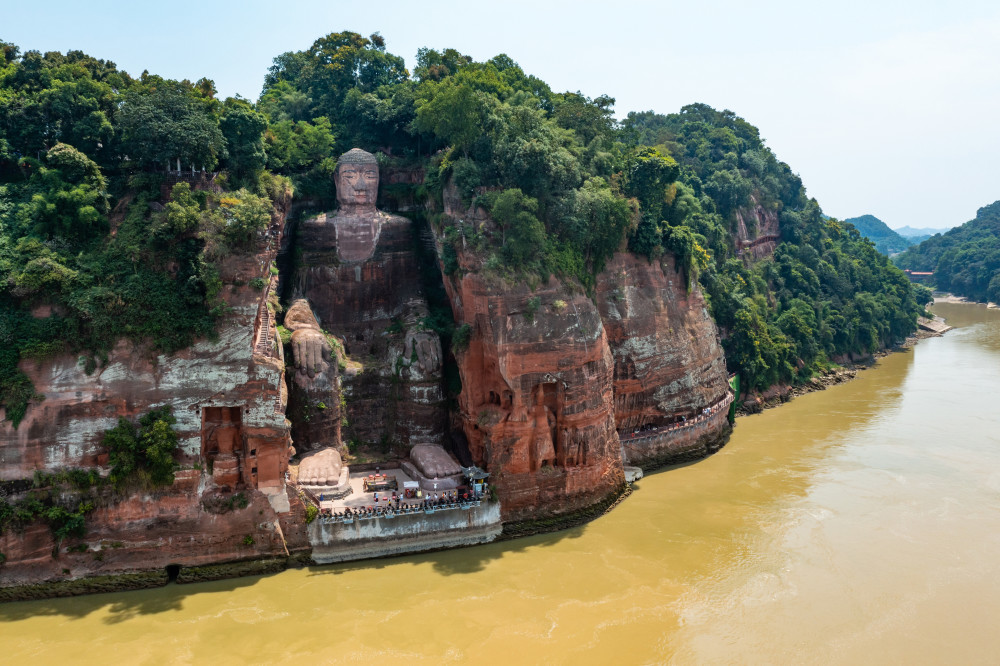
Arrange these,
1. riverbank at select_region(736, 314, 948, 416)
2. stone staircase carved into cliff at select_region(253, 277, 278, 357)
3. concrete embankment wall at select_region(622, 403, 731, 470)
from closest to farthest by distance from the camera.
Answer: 1. stone staircase carved into cliff at select_region(253, 277, 278, 357)
2. concrete embankment wall at select_region(622, 403, 731, 470)
3. riverbank at select_region(736, 314, 948, 416)

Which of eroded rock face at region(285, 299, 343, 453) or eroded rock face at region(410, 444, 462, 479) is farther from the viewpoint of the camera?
eroded rock face at region(285, 299, 343, 453)

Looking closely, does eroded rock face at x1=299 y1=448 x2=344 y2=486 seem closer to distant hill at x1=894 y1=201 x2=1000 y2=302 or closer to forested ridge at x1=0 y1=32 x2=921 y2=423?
forested ridge at x1=0 y1=32 x2=921 y2=423

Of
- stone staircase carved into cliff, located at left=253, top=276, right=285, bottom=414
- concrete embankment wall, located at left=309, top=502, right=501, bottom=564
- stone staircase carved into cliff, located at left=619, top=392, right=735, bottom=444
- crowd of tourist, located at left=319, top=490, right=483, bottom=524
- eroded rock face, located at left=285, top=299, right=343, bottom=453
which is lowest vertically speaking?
A: concrete embankment wall, located at left=309, top=502, right=501, bottom=564

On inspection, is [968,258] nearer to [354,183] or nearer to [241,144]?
[354,183]

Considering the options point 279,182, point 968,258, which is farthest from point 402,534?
point 968,258

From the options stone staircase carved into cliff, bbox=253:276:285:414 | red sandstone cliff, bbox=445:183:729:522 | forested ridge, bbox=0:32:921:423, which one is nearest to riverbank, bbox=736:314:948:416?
forested ridge, bbox=0:32:921:423
